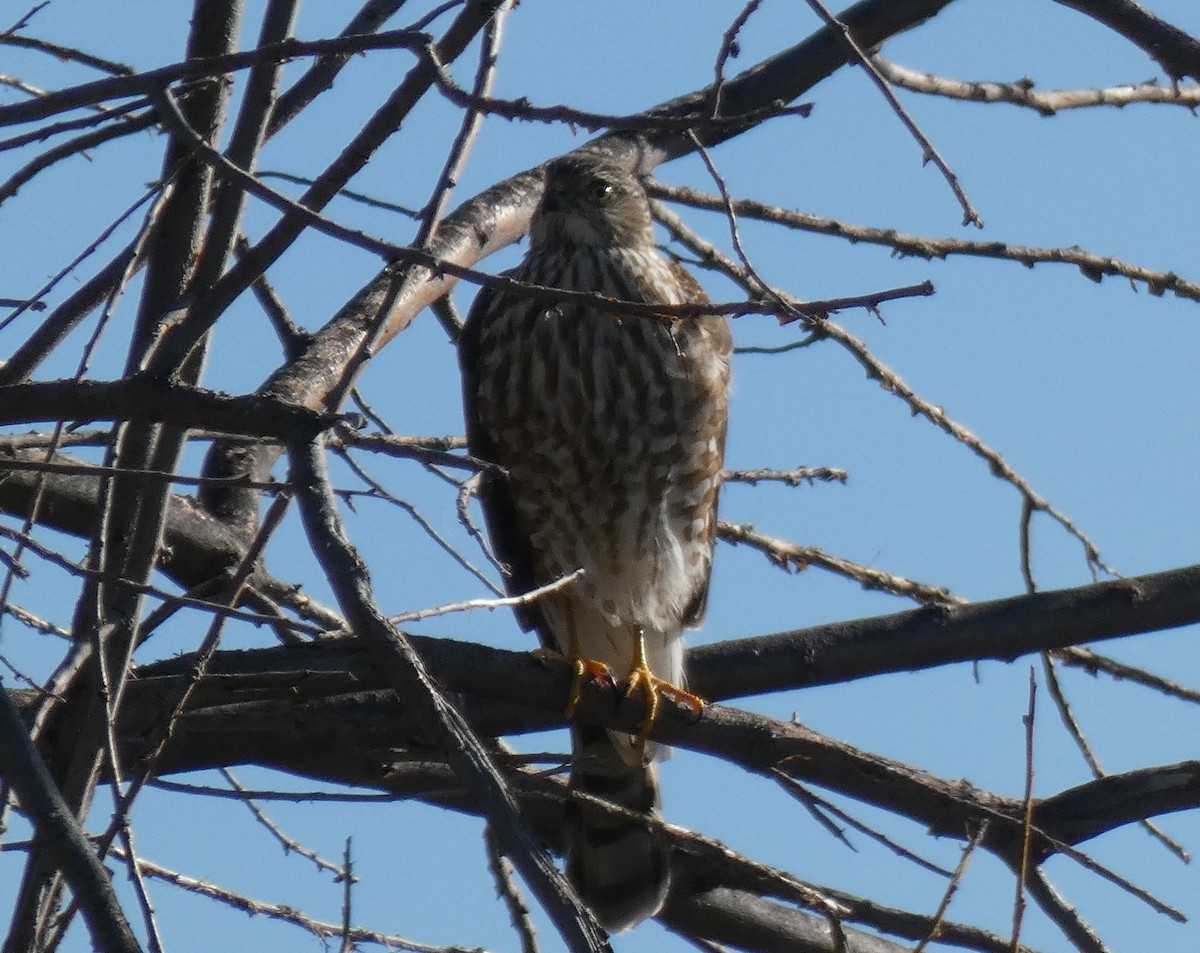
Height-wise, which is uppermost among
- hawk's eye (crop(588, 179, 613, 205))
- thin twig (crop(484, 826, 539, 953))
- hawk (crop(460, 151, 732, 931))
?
hawk's eye (crop(588, 179, 613, 205))

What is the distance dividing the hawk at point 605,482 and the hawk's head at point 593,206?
1cm

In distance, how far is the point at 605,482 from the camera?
4.25 metres

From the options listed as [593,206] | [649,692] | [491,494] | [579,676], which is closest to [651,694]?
[649,692]

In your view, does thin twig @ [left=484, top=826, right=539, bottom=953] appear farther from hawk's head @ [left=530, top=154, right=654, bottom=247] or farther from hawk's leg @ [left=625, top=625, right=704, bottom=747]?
hawk's head @ [left=530, top=154, right=654, bottom=247]

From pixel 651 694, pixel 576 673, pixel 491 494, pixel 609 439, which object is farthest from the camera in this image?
pixel 491 494

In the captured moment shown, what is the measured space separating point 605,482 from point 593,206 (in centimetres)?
86

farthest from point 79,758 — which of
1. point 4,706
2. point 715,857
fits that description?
point 715,857

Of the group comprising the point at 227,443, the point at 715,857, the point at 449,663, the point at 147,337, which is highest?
the point at 227,443

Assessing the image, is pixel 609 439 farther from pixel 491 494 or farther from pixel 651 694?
pixel 651 694

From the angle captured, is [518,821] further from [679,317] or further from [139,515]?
[139,515]

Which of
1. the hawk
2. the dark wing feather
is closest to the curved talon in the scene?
the hawk

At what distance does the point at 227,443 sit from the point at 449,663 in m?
1.01

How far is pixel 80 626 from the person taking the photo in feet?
9.32

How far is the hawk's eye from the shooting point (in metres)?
4.64
